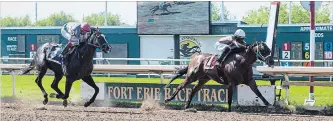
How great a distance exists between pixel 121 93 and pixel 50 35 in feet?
52.2

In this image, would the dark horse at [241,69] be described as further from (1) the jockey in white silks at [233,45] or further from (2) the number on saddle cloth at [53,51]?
(2) the number on saddle cloth at [53,51]

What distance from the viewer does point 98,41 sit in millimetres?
10953

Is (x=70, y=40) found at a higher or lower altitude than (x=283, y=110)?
higher

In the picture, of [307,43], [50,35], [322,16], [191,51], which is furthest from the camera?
[322,16]

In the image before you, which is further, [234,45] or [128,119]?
[234,45]

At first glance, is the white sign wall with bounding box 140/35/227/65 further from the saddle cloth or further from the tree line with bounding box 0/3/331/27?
the tree line with bounding box 0/3/331/27

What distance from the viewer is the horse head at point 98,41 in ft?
35.6

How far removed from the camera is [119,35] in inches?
1073

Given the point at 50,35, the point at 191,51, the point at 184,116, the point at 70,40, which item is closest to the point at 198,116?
the point at 184,116

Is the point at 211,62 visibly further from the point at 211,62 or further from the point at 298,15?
the point at 298,15

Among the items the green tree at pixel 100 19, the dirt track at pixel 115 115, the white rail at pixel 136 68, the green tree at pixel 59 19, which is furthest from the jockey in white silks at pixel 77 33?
the green tree at pixel 100 19

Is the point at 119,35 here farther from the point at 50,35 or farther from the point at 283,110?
the point at 283,110

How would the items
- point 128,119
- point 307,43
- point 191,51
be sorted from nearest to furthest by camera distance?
point 128,119 < point 307,43 < point 191,51

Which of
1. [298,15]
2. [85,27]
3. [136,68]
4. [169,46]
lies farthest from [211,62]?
[298,15]
